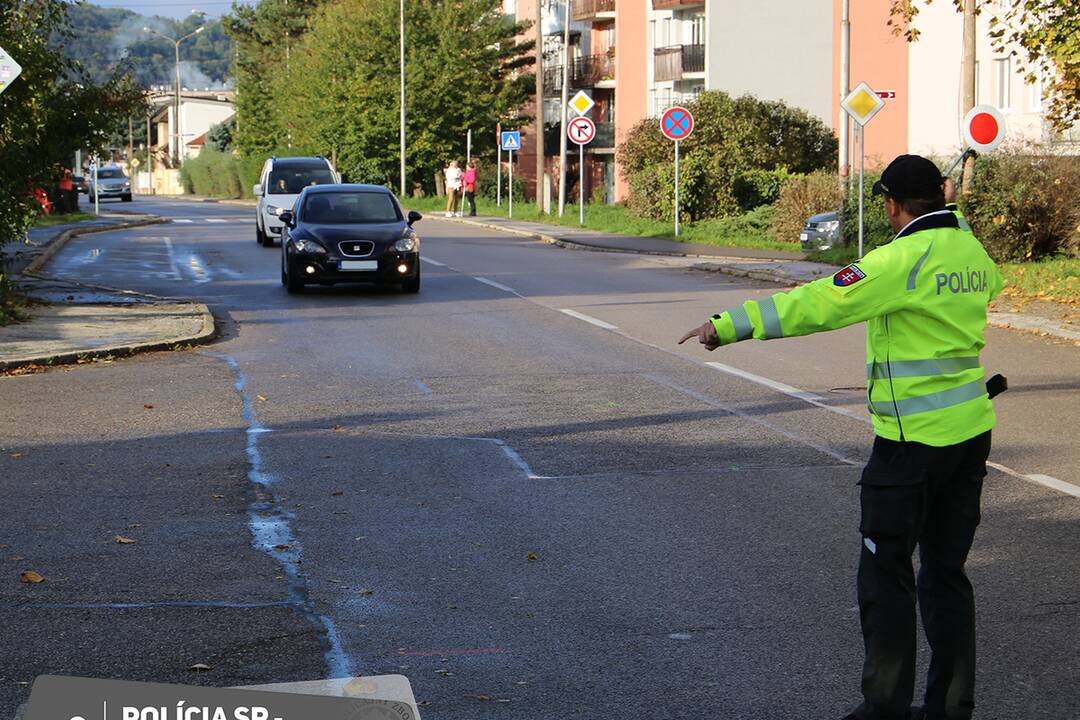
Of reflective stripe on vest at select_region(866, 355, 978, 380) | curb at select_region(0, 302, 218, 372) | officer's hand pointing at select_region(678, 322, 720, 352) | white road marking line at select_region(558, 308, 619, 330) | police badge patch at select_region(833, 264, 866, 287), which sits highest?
police badge patch at select_region(833, 264, 866, 287)

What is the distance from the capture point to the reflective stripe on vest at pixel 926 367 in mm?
4582

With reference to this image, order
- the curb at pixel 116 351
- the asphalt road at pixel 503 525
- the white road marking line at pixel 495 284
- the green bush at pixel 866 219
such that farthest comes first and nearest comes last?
the green bush at pixel 866 219
the white road marking line at pixel 495 284
the curb at pixel 116 351
the asphalt road at pixel 503 525

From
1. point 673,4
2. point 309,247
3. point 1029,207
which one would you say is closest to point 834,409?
point 309,247

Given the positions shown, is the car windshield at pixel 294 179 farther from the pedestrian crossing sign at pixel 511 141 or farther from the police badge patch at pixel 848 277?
the police badge patch at pixel 848 277

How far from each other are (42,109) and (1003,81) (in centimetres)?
3520

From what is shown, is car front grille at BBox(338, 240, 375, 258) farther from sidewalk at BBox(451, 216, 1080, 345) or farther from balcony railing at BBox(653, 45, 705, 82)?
balcony railing at BBox(653, 45, 705, 82)

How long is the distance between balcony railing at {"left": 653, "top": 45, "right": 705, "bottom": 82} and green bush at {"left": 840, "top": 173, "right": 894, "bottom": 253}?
35.9 meters

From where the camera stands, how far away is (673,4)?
214ft

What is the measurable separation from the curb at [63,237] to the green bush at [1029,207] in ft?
50.4

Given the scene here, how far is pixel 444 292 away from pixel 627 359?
25.8 feet

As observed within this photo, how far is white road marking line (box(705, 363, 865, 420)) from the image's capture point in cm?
1128

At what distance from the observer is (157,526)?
7.61m

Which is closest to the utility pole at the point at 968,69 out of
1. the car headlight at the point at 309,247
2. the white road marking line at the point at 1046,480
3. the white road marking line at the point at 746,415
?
the car headlight at the point at 309,247

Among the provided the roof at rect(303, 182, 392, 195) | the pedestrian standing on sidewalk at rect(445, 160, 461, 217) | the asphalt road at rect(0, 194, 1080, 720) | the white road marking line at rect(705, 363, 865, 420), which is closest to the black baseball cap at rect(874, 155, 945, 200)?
the asphalt road at rect(0, 194, 1080, 720)
